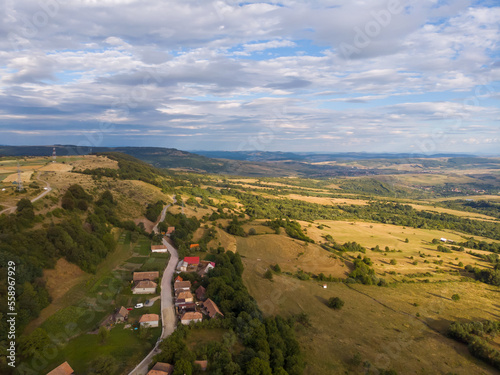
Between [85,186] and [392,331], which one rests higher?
[85,186]

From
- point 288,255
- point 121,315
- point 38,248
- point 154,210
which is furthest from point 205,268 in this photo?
point 154,210

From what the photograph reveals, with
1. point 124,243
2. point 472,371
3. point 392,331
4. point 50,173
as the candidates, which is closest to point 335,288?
point 392,331

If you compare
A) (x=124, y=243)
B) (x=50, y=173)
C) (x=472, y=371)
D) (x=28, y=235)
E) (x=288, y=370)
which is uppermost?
(x=50, y=173)

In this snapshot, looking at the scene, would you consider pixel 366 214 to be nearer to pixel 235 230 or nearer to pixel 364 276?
pixel 364 276

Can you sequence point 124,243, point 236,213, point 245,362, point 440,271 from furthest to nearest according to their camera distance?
point 236,213 → point 440,271 → point 124,243 → point 245,362

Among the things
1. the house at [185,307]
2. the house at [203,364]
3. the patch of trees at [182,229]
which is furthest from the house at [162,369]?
the patch of trees at [182,229]

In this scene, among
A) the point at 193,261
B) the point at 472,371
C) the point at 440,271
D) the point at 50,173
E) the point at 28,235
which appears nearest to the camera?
the point at 472,371

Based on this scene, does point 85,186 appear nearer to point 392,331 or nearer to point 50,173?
point 50,173
